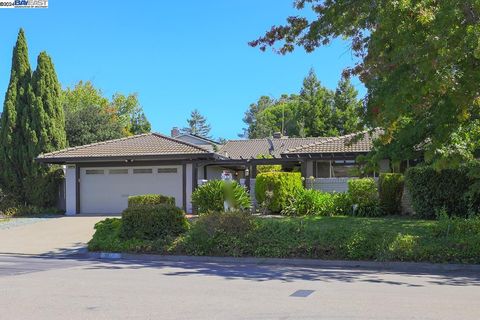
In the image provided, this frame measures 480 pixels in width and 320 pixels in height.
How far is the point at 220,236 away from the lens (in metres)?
14.2

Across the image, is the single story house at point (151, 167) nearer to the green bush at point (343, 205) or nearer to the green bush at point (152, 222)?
the green bush at point (343, 205)

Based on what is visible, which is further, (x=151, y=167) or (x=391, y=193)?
(x=151, y=167)

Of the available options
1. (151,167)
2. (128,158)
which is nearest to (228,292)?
(128,158)

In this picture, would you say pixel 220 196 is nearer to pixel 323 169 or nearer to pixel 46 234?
pixel 46 234

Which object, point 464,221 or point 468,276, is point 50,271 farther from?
point 464,221

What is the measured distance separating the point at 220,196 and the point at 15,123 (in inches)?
497

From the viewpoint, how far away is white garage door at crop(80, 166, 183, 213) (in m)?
26.6

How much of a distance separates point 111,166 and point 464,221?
59.6 feet

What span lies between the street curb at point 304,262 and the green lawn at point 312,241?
0.19 m

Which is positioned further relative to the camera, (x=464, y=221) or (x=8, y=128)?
(x=8, y=128)

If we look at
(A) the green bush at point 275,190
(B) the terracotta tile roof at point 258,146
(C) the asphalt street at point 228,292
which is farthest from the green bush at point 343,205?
(B) the terracotta tile roof at point 258,146

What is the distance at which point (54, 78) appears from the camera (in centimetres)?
2861

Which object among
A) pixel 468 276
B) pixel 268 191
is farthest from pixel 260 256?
pixel 268 191

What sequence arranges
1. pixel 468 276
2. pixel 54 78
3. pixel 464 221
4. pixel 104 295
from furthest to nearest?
pixel 54 78 → pixel 464 221 → pixel 468 276 → pixel 104 295
